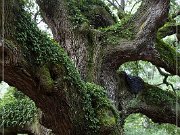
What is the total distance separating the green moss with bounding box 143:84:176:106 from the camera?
606cm

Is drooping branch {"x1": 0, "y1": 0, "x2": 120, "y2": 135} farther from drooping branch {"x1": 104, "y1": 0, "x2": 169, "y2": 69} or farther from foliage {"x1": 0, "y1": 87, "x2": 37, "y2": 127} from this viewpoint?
drooping branch {"x1": 104, "y1": 0, "x2": 169, "y2": 69}

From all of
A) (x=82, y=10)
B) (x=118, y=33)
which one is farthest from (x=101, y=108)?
(x=82, y=10)

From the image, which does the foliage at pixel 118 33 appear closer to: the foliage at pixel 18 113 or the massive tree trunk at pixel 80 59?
the massive tree trunk at pixel 80 59

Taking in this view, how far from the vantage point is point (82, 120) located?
4.11m

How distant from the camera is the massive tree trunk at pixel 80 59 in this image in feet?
10.9

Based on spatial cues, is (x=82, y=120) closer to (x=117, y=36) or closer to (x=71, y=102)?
(x=71, y=102)

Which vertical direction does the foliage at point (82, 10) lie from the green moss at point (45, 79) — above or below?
above

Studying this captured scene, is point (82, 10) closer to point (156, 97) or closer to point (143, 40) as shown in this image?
point (143, 40)

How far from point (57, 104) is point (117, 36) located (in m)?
2.22

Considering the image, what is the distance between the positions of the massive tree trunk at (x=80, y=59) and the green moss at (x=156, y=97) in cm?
4

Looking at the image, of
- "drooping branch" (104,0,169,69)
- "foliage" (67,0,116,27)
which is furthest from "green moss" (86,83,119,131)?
"foliage" (67,0,116,27)


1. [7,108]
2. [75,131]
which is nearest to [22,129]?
[7,108]

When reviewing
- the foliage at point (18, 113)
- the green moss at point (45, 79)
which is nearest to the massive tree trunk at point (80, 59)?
the green moss at point (45, 79)

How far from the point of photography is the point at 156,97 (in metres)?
6.13
